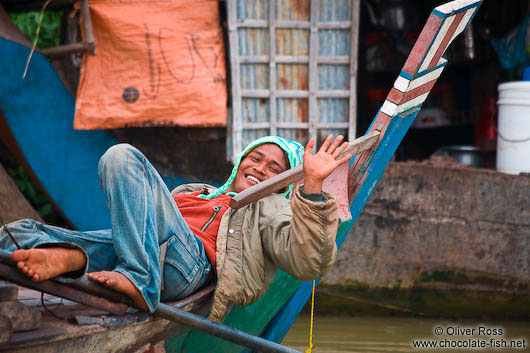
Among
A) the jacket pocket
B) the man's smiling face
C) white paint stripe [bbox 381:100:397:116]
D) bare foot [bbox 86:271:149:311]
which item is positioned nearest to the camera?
bare foot [bbox 86:271:149:311]

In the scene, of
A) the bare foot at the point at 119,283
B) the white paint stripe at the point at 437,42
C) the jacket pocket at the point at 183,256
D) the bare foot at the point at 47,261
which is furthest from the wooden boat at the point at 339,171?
the bare foot at the point at 47,261

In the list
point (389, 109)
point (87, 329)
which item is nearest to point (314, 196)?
point (87, 329)

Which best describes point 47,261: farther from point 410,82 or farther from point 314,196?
point 410,82

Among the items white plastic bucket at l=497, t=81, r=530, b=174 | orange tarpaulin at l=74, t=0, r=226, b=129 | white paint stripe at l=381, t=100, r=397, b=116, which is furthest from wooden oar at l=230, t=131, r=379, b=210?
white plastic bucket at l=497, t=81, r=530, b=174

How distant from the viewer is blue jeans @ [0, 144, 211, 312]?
2.15 meters

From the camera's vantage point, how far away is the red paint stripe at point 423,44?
2930 millimetres

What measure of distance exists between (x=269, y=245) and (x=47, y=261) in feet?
2.73

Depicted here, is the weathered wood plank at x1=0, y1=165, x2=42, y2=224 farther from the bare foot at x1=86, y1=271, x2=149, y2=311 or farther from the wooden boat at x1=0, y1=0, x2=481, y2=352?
the bare foot at x1=86, y1=271, x2=149, y2=311

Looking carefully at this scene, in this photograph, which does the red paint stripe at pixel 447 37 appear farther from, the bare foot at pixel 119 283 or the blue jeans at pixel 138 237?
the bare foot at pixel 119 283

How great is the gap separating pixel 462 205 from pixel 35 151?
3.45 m

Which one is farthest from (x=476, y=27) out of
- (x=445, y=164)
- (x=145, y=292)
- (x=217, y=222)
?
(x=145, y=292)

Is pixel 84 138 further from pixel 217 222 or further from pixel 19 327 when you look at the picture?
pixel 19 327

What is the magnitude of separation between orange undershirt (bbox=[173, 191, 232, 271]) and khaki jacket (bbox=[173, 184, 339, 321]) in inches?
5.2

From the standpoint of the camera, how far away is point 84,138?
5527 mm
